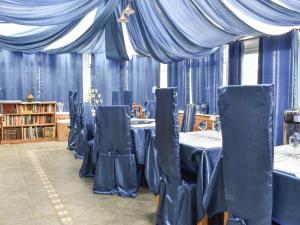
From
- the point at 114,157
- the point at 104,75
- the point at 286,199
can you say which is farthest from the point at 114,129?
the point at 104,75

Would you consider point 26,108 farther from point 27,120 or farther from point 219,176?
point 219,176

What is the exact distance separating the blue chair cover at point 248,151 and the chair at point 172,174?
66cm

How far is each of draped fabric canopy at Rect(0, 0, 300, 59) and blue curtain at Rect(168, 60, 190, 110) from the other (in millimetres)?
675

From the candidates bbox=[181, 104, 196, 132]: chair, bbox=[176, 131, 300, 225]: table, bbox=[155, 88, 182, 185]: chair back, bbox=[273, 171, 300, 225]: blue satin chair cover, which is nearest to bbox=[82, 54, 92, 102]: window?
bbox=[181, 104, 196, 132]: chair

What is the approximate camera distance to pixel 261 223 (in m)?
1.60

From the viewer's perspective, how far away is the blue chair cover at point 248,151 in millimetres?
1562

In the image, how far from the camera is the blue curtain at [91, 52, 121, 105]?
8.27m

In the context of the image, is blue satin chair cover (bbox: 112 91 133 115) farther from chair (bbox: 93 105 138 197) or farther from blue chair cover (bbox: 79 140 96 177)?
chair (bbox: 93 105 138 197)

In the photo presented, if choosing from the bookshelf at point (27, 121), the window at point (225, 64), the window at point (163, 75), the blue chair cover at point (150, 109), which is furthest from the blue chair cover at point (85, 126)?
the window at point (163, 75)

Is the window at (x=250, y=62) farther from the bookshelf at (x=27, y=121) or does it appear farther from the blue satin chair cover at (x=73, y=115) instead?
the bookshelf at (x=27, y=121)

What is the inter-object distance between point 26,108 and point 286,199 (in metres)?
6.77

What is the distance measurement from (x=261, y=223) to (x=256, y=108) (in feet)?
2.03

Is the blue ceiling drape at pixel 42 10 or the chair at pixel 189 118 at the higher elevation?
the blue ceiling drape at pixel 42 10

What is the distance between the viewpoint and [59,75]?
7805 millimetres
